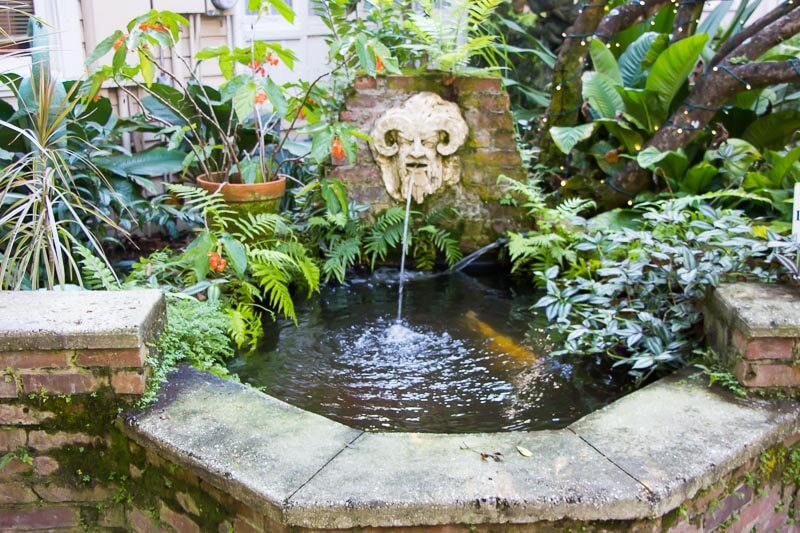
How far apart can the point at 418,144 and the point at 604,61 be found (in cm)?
159

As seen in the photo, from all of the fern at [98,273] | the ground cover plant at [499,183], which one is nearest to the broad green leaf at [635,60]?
the ground cover plant at [499,183]

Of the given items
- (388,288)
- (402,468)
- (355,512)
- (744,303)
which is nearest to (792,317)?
(744,303)

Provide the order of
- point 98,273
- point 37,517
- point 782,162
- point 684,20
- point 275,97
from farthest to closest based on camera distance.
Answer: point 684,20, point 782,162, point 275,97, point 98,273, point 37,517

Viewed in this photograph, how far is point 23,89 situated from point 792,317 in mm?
3967

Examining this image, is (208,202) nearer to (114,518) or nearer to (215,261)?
(215,261)

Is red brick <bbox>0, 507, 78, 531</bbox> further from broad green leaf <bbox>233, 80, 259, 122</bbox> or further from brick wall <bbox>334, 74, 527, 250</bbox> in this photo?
brick wall <bbox>334, 74, 527, 250</bbox>

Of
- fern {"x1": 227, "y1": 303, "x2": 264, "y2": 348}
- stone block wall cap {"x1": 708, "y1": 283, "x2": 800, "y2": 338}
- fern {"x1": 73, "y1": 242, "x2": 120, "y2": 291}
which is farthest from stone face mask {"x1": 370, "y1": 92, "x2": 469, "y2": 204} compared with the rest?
stone block wall cap {"x1": 708, "y1": 283, "x2": 800, "y2": 338}

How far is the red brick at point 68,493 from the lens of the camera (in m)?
2.56

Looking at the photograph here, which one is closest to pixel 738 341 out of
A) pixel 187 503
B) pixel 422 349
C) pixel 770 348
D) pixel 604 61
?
pixel 770 348

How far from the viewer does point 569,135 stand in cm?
495

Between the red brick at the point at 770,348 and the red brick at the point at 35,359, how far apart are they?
218cm

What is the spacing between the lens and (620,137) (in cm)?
517

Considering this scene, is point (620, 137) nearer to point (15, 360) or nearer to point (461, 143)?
point (461, 143)

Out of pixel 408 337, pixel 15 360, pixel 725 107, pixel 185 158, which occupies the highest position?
pixel 725 107
